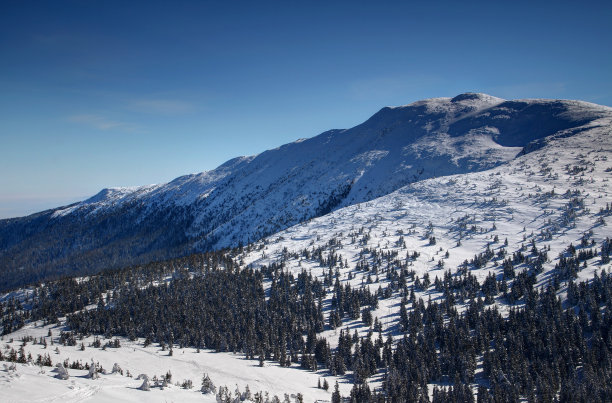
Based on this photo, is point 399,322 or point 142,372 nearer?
point 142,372

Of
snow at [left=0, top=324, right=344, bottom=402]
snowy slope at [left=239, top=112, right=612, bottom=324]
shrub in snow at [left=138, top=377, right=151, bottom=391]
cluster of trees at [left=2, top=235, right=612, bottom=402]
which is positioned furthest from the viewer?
snowy slope at [left=239, top=112, right=612, bottom=324]

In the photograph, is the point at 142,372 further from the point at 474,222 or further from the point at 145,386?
the point at 474,222

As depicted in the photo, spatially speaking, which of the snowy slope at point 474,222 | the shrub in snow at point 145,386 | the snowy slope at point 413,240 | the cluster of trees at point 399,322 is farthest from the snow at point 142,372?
the snowy slope at point 474,222

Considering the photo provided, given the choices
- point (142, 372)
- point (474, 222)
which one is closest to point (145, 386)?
point (142, 372)

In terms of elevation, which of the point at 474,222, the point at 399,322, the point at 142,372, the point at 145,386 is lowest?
the point at 399,322

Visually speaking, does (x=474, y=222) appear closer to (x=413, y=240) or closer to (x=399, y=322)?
(x=413, y=240)

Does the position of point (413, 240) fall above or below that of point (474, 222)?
below

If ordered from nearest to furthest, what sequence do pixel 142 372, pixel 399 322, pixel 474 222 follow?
pixel 142 372
pixel 399 322
pixel 474 222

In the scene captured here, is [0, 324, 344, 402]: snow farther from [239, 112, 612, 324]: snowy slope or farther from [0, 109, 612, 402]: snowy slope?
[239, 112, 612, 324]: snowy slope

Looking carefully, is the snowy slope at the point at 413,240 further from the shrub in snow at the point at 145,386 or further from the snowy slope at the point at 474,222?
the shrub in snow at the point at 145,386

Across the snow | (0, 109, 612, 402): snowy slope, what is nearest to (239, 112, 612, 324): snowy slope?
(0, 109, 612, 402): snowy slope

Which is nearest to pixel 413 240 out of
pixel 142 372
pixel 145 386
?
pixel 142 372

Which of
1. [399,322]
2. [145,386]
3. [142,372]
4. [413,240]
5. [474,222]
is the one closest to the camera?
[145,386]

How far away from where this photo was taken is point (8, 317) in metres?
123
